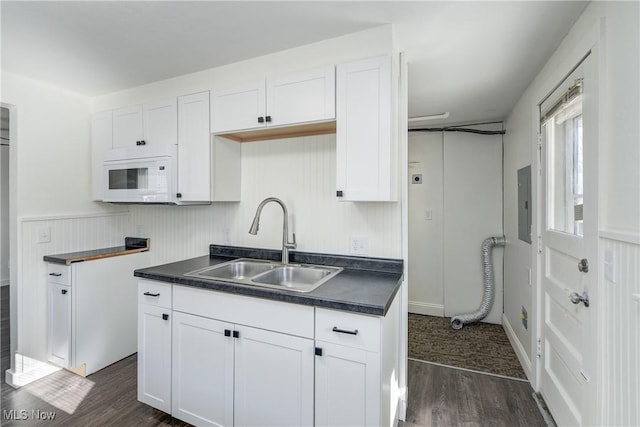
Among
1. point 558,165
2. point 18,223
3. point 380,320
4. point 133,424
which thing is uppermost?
point 558,165

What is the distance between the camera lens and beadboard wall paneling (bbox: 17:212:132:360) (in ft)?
7.66

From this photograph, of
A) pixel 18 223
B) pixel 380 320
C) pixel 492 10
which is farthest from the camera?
pixel 18 223

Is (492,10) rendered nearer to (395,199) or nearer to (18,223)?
(395,199)

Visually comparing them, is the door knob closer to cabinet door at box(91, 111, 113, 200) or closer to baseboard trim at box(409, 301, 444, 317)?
baseboard trim at box(409, 301, 444, 317)

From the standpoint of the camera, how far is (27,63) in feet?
7.03

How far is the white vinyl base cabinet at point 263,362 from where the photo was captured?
1323 millimetres

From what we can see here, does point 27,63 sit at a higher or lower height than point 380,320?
higher

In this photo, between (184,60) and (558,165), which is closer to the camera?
(558,165)

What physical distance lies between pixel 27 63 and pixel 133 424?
258 centimetres

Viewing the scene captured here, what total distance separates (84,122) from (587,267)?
153 inches

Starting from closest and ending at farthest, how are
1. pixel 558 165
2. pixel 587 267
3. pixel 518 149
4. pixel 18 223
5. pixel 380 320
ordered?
1. pixel 380 320
2. pixel 587 267
3. pixel 558 165
4. pixel 18 223
5. pixel 518 149

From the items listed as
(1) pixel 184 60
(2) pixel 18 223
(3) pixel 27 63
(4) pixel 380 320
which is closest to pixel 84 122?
(3) pixel 27 63

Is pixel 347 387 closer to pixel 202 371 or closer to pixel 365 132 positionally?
pixel 202 371

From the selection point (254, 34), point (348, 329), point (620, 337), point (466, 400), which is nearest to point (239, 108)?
point (254, 34)
